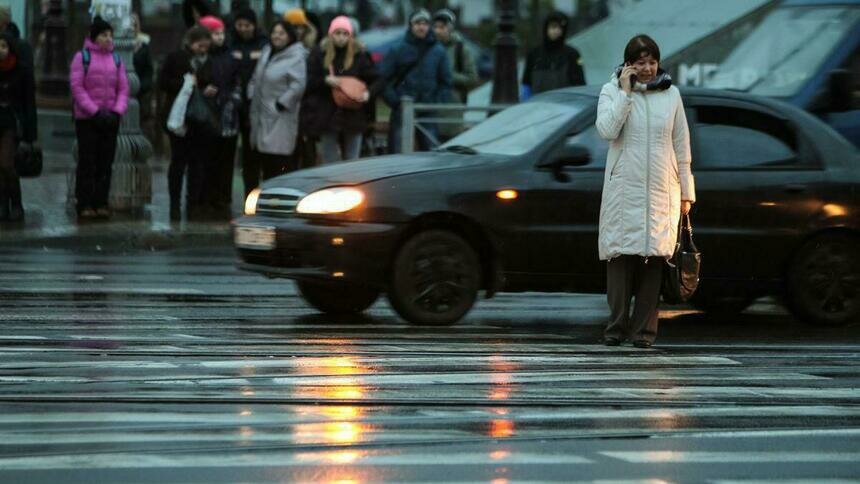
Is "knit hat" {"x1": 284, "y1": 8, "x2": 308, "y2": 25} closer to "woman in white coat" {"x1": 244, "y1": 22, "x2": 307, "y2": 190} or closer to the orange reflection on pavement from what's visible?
"woman in white coat" {"x1": 244, "y1": 22, "x2": 307, "y2": 190}

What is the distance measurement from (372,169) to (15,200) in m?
6.64

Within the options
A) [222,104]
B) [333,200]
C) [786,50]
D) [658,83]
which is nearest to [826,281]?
Result: [658,83]

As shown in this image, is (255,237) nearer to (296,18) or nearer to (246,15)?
(246,15)

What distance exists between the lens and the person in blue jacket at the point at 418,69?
64.7ft

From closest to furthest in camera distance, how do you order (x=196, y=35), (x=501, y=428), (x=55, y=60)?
1. (x=501, y=428)
2. (x=196, y=35)
3. (x=55, y=60)

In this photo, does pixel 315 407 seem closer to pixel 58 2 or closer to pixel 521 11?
pixel 58 2

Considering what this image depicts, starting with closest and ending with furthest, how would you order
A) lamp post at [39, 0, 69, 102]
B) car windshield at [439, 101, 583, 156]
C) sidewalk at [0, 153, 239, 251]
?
car windshield at [439, 101, 583, 156] → sidewalk at [0, 153, 239, 251] → lamp post at [39, 0, 69, 102]

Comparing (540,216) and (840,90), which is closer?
(540,216)

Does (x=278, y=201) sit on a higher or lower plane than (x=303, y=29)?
lower

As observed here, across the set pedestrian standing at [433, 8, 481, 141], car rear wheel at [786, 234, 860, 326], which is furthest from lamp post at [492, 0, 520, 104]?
car rear wheel at [786, 234, 860, 326]

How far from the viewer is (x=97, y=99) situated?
17625mm

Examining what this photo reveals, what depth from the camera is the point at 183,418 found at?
8117 millimetres

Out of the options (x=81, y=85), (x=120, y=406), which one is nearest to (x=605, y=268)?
(x=120, y=406)

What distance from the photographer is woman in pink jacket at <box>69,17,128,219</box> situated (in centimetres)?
1756
